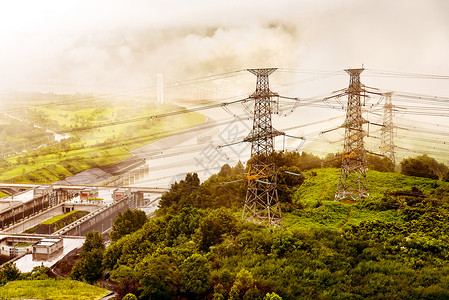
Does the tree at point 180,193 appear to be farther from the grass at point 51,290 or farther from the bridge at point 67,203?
the bridge at point 67,203

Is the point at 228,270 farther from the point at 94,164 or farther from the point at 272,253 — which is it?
the point at 94,164

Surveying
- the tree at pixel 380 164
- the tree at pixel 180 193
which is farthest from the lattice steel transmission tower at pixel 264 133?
the tree at pixel 380 164

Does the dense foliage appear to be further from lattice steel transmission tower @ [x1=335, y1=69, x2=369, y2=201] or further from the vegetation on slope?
lattice steel transmission tower @ [x1=335, y1=69, x2=369, y2=201]

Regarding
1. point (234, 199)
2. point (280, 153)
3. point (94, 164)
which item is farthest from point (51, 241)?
point (94, 164)

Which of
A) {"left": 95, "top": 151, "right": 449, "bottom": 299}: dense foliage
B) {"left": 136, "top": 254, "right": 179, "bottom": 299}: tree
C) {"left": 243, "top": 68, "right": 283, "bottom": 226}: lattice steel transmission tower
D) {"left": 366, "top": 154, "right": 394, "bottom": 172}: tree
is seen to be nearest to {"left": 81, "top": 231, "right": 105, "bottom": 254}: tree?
{"left": 95, "top": 151, "right": 449, "bottom": 299}: dense foliage

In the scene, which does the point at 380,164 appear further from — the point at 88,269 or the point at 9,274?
the point at 9,274
